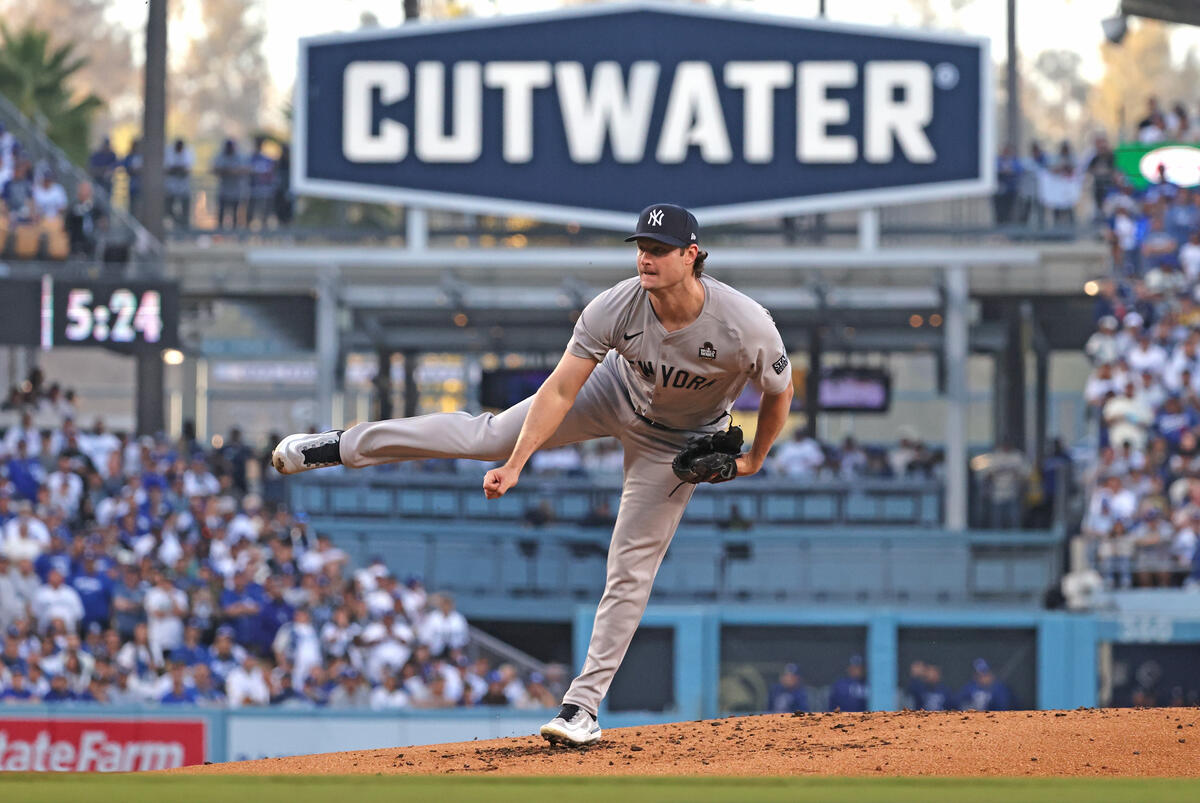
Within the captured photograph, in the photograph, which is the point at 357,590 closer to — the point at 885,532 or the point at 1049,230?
the point at 885,532

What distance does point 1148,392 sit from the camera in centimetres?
2058

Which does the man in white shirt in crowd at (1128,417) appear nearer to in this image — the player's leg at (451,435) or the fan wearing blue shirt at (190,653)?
the fan wearing blue shirt at (190,653)

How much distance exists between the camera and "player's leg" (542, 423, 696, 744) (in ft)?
24.8

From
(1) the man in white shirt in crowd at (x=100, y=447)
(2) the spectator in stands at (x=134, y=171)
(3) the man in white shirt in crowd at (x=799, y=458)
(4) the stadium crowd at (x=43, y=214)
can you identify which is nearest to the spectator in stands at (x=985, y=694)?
(3) the man in white shirt in crowd at (x=799, y=458)

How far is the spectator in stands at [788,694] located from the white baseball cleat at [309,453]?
10.6 metres

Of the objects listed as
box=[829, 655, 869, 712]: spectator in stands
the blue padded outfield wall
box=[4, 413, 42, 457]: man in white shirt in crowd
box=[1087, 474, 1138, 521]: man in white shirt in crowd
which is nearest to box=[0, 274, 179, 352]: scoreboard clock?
box=[4, 413, 42, 457]: man in white shirt in crowd

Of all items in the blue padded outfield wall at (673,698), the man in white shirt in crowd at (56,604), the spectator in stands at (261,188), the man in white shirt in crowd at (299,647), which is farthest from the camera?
the spectator in stands at (261,188)

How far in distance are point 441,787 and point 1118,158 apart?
1803 cm

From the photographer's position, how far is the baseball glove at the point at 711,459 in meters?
7.20

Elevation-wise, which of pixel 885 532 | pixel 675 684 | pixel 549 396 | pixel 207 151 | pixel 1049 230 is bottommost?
pixel 675 684

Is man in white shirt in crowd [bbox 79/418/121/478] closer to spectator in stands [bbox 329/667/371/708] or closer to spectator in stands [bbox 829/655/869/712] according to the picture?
spectator in stands [bbox 329/667/371/708]

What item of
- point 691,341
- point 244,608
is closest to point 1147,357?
point 244,608

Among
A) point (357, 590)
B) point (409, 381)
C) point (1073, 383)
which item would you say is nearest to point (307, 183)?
point (409, 381)

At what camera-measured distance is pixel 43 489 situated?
20.1 metres
